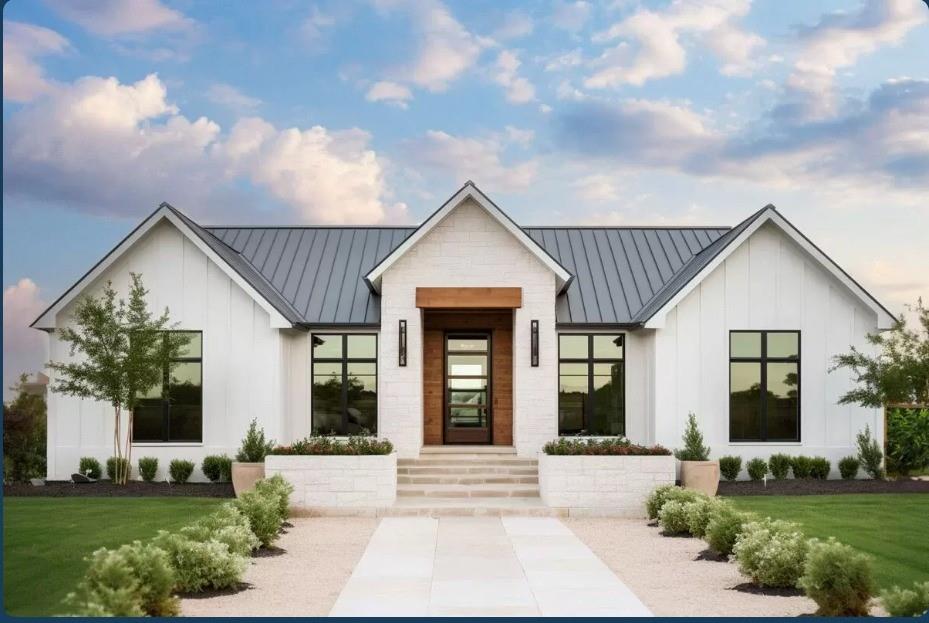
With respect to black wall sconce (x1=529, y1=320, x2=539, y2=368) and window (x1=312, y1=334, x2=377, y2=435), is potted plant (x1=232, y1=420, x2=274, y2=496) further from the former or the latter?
black wall sconce (x1=529, y1=320, x2=539, y2=368)

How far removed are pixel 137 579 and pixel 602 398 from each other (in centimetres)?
1475

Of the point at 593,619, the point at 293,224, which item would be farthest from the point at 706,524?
the point at 293,224

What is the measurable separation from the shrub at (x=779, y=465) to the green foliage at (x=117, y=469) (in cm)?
1420

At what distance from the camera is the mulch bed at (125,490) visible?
1889 cm

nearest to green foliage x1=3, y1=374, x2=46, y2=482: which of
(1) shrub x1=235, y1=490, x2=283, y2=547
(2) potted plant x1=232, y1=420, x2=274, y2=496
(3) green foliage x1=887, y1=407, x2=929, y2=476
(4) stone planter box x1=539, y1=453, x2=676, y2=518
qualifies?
(2) potted plant x1=232, y1=420, x2=274, y2=496

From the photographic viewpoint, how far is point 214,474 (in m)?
20.6

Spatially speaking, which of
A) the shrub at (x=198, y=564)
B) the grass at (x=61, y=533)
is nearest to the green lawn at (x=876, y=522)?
the shrub at (x=198, y=564)

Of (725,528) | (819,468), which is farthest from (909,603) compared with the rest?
(819,468)

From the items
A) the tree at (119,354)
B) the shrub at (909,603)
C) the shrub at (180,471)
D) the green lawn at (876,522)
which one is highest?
the tree at (119,354)

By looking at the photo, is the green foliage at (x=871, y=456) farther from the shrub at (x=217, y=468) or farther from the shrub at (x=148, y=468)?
the shrub at (x=148, y=468)

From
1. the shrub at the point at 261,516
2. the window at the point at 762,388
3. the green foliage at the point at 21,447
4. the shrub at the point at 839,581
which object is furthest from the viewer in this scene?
the green foliage at the point at 21,447

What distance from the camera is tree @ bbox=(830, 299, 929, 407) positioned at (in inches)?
743

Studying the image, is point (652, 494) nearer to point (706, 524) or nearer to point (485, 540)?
point (706, 524)

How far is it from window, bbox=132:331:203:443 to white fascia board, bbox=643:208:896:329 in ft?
33.2
